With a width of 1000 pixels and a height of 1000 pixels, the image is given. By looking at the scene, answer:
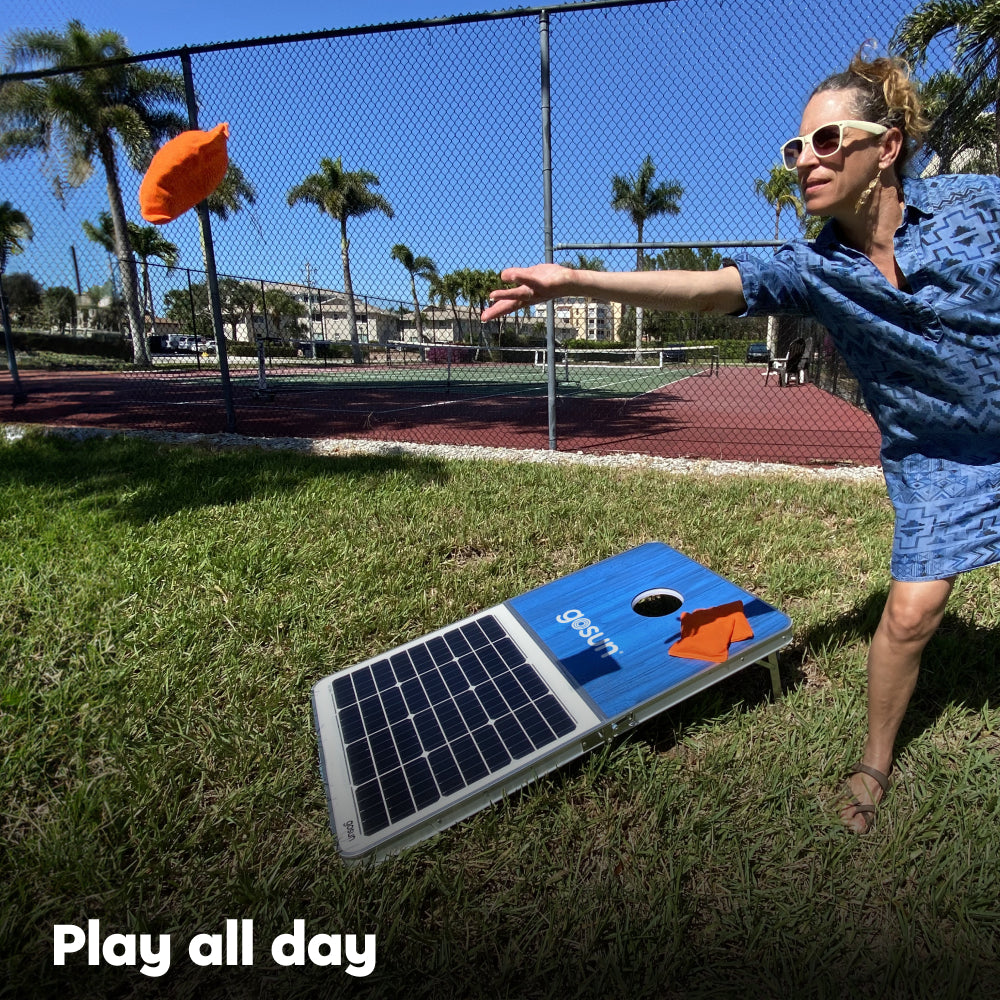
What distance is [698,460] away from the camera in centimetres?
569

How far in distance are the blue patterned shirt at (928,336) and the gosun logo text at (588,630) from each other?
86 cm

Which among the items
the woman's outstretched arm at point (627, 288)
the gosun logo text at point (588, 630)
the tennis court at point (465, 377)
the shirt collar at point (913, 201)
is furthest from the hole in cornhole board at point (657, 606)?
the tennis court at point (465, 377)

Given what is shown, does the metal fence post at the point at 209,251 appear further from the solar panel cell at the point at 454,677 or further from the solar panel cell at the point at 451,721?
the solar panel cell at the point at 451,721

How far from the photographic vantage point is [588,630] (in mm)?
2201

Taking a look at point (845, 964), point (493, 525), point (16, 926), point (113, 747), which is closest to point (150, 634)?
point (113, 747)

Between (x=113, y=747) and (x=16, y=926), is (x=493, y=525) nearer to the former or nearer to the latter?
(x=113, y=747)

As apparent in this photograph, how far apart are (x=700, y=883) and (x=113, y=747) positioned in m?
1.66

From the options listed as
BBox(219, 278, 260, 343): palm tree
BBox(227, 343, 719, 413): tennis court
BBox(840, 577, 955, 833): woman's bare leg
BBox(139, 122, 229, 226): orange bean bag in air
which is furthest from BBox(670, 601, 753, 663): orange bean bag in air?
BBox(219, 278, 260, 343): palm tree

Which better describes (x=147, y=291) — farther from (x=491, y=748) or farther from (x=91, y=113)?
(x=491, y=748)

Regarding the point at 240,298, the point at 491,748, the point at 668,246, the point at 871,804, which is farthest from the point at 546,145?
the point at 240,298

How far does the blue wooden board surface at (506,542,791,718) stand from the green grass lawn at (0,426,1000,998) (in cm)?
20

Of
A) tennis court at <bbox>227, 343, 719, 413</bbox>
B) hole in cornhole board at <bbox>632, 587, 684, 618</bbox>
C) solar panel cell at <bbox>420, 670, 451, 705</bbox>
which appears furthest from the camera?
tennis court at <bbox>227, 343, 719, 413</bbox>

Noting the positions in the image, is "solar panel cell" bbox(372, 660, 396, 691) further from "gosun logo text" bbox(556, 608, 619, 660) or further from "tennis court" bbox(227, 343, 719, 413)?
"tennis court" bbox(227, 343, 719, 413)

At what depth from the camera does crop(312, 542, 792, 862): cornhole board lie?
162 cm
